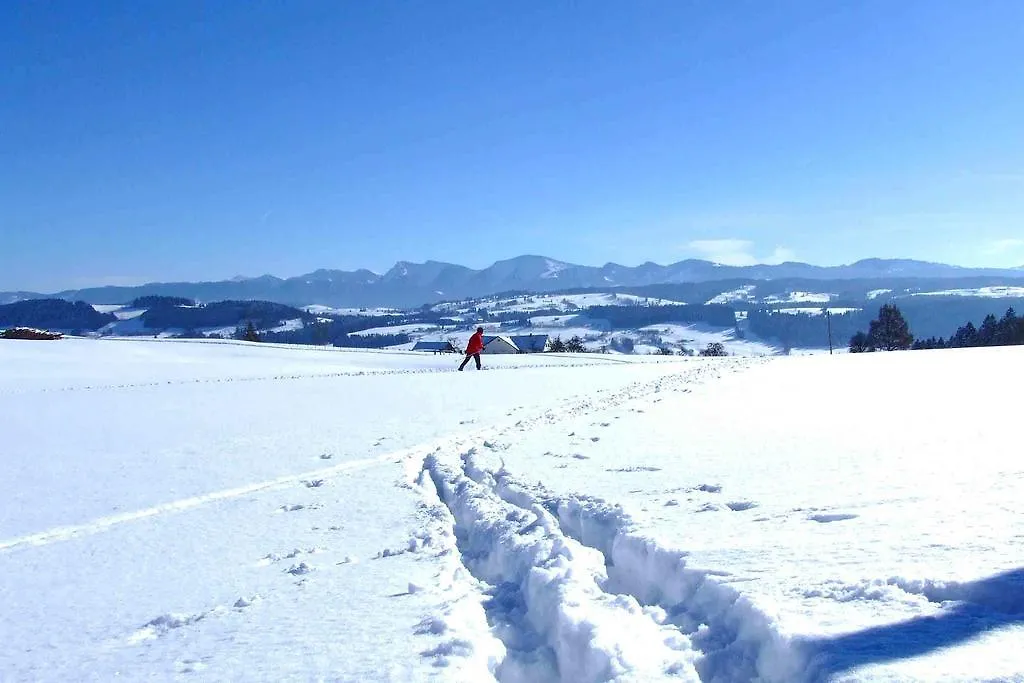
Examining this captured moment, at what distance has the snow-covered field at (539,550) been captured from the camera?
3.63 m

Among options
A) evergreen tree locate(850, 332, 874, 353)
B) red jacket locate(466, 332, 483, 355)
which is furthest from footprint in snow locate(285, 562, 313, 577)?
evergreen tree locate(850, 332, 874, 353)

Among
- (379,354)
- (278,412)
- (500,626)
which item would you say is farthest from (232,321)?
(500,626)

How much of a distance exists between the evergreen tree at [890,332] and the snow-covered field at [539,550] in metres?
63.6

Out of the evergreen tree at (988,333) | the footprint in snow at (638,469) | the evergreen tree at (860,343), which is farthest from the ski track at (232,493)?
the evergreen tree at (988,333)

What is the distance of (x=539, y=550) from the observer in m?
5.33

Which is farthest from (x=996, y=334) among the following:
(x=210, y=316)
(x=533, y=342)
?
(x=210, y=316)

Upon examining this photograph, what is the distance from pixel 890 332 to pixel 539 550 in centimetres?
7418

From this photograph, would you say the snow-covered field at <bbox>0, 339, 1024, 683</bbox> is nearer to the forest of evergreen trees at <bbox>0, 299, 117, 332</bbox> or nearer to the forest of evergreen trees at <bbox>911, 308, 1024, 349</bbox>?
the forest of evergreen trees at <bbox>911, 308, 1024, 349</bbox>

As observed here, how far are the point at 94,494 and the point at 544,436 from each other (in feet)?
19.0

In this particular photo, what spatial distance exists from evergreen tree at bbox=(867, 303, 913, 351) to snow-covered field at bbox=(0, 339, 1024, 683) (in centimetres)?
6359

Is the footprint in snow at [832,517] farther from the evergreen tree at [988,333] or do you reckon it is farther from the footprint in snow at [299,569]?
the evergreen tree at [988,333]

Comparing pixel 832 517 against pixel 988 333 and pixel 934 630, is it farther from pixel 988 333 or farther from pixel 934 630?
pixel 988 333

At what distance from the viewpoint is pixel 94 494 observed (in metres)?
8.66

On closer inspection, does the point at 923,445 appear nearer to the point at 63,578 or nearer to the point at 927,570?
the point at 927,570
